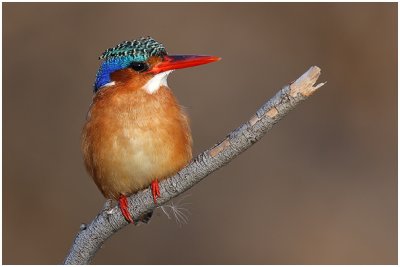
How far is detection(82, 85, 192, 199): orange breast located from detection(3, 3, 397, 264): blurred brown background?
6.42 ft

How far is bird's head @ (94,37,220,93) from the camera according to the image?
115 inches

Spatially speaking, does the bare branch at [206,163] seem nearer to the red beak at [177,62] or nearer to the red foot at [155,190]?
the red foot at [155,190]

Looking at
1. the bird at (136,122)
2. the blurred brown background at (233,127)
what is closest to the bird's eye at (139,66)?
the bird at (136,122)

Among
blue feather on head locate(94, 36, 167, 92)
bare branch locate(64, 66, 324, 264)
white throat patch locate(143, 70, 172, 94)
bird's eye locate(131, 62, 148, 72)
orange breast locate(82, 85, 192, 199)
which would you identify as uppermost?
blue feather on head locate(94, 36, 167, 92)

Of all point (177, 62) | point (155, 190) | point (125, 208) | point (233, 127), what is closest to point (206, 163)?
point (155, 190)

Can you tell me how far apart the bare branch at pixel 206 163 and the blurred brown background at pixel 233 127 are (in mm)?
2153

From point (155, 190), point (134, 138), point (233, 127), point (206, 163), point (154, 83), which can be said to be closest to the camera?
point (206, 163)

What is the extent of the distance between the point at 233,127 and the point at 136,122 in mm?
2327

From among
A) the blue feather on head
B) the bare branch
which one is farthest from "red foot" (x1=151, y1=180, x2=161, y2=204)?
the blue feather on head

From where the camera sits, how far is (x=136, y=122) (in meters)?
2.88

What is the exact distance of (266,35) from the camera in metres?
5.45

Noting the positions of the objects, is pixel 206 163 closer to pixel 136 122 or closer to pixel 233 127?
pixel 136 122

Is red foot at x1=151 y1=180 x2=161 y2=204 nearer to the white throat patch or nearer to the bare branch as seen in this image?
the bare branch

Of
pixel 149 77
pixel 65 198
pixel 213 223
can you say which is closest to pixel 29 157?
pixel 65 198
